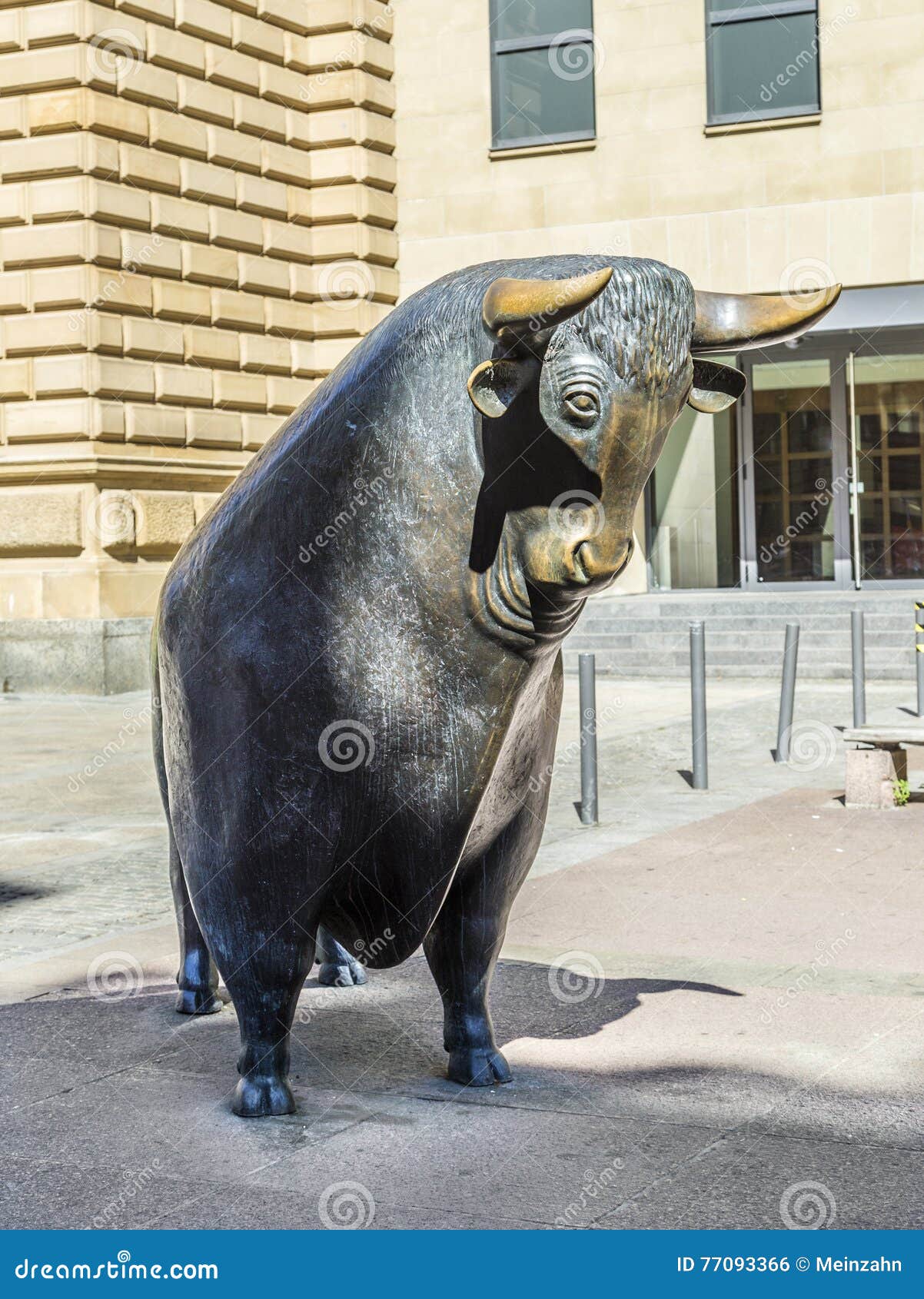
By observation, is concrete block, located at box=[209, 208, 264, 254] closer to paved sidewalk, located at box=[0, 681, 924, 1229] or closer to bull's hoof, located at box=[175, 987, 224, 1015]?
paved sidewalk, located at box=[0, 681, 924, 1229]

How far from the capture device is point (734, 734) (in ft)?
40.0

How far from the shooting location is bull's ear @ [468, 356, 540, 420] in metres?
3.10

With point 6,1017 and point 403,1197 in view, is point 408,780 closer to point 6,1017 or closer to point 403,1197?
point 403,1197

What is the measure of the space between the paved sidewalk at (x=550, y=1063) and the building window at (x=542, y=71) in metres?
14.8

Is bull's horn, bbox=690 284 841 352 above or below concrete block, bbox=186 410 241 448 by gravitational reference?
below

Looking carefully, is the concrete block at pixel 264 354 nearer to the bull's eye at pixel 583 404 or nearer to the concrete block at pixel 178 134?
the concrete block at pixel 178 134

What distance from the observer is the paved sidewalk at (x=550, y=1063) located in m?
3.23

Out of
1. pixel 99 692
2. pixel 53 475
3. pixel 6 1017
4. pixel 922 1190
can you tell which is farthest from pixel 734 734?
pixel 922 1190

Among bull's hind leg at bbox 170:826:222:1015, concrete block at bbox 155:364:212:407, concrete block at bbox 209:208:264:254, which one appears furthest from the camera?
A: concrete block at bbox 209:208:264:254

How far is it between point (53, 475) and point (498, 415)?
12.9m

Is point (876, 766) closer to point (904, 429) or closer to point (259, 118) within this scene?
point (259, 118)

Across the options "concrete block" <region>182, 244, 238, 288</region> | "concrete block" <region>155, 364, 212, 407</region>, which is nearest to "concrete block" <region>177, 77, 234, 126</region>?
"concrete block" <region>182, 244, 238, 288</region>

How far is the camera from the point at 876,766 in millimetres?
8812

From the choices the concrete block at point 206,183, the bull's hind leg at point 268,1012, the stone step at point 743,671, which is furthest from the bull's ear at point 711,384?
the concrete block at point 206,183
